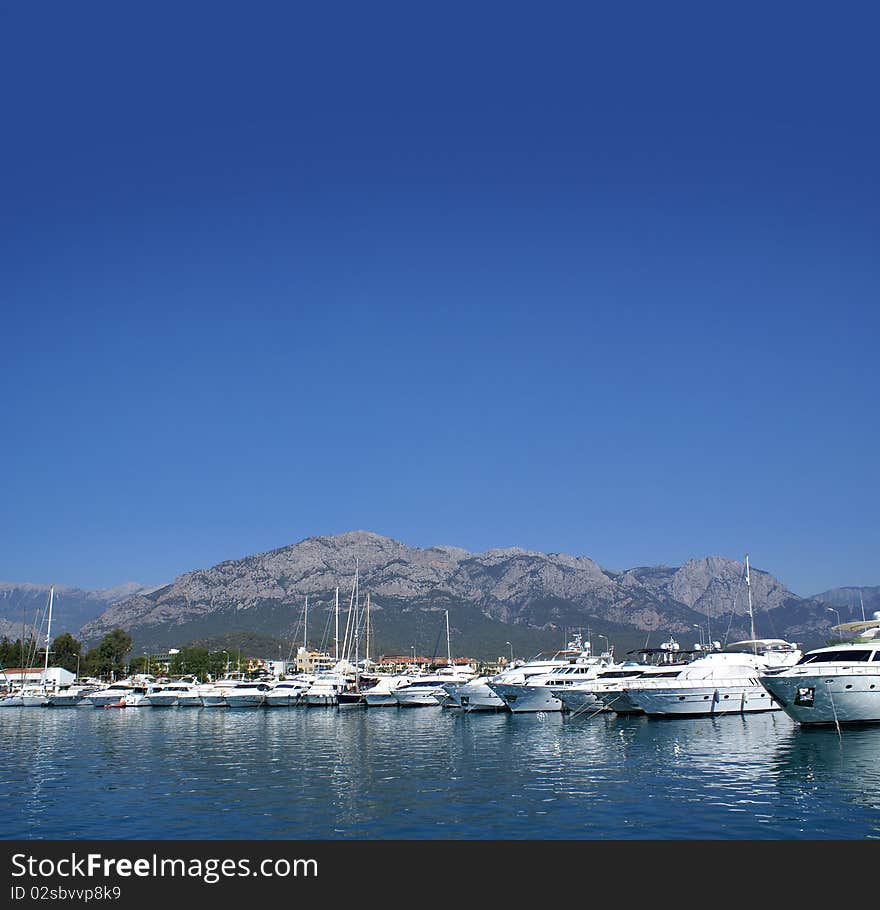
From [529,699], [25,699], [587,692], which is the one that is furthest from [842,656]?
[25,699]

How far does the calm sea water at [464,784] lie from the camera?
30328 mm

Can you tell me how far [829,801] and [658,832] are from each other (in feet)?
33.8

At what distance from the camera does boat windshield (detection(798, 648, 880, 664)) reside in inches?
2386

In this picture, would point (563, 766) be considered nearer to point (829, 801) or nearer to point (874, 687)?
point (829, 801)

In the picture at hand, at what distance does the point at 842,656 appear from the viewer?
61656 millimetres

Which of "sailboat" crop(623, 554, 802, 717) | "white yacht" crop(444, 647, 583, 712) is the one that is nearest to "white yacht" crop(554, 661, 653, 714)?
"sailboat" crop(623, 554, 802, 717)

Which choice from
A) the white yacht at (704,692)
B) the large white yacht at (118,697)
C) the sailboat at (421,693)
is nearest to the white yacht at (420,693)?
the sailboat at (421,693)

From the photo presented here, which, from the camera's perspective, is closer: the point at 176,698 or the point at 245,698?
the point at 245,698

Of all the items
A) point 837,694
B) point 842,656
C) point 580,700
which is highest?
point 842,656

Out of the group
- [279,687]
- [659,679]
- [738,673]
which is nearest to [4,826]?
[659,679]

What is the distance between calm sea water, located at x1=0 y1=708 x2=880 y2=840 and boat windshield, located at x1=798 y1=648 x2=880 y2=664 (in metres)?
5.38

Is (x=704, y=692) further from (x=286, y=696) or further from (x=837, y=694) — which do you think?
(x=286, y=696)

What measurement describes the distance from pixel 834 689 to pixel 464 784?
33.1 metres

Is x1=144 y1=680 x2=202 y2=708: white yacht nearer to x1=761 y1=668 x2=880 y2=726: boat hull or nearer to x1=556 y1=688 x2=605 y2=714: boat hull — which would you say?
x1=556 y1=688 x2=605 y2=714: boat hull
